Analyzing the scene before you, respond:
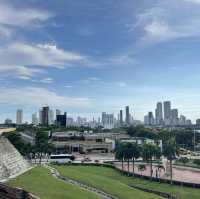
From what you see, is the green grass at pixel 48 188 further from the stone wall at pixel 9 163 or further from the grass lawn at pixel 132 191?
the grass lawn at pixel 132 191

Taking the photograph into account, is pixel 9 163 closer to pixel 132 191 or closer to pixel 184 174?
pixel 132 191

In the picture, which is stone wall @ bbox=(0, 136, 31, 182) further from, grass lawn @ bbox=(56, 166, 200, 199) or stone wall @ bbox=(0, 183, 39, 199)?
stone wall @ bbox=(0, 183, 39, 199)

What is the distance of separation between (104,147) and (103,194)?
105218 millimetres

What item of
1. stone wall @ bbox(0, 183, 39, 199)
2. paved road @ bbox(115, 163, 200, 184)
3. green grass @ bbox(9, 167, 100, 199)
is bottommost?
paved road @ bbox(115, 163, 200, 184)

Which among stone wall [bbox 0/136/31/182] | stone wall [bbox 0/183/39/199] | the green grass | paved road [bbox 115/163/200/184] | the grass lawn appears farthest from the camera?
paved road [bbox 115/163/200/184]

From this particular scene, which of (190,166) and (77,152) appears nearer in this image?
(190,166)

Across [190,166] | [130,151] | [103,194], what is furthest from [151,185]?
[190,166]

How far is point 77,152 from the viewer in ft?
527

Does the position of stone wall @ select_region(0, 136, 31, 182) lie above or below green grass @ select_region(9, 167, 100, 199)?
above

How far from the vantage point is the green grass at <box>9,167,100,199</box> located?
48.4 m

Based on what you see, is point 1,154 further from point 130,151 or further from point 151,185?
point 130,151

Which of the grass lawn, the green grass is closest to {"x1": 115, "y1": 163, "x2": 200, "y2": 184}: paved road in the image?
the grass lawn

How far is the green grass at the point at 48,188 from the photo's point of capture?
48.4m

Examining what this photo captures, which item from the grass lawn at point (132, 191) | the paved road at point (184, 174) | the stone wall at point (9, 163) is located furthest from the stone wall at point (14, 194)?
the paved road at point (184, 174)
